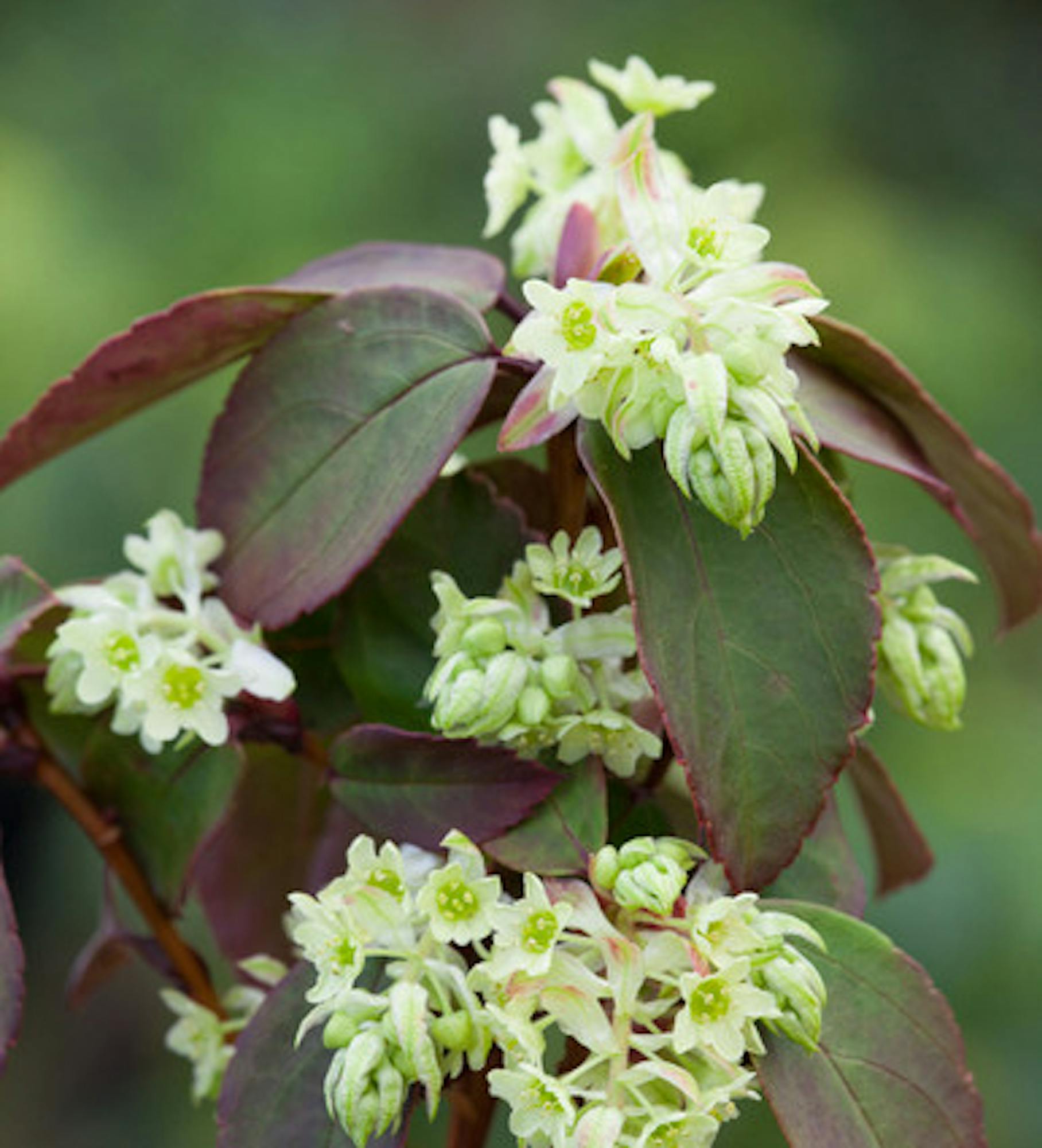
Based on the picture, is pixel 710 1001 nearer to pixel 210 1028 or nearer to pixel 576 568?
pixel 576 568

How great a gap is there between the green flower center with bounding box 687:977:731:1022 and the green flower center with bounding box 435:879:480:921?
0.06 meters

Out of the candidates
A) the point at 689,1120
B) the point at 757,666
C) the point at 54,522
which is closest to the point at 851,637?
the point at 757,666

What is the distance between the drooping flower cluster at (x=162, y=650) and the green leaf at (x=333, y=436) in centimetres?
1

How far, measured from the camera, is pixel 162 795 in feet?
1.90

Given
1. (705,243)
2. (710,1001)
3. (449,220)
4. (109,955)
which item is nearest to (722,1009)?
(710,1001)

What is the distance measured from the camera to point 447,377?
0.51 m

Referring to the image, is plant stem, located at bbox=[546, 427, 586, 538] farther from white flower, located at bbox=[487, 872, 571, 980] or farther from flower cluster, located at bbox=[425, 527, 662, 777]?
white flower, located at bbox=[487, 872, 571, 980]

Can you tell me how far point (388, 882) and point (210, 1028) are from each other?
16 centimetres

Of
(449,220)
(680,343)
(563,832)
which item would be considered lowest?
(449,220)

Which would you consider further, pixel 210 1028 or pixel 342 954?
pixel 210 1028

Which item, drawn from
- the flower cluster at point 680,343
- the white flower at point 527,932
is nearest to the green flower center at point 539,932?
the white flower at point 527,932

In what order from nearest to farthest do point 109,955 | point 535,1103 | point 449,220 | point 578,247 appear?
1. point 535,1103
2. point 578,247
3. point 109,955
4. point 449,220

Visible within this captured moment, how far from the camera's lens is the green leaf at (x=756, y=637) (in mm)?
461

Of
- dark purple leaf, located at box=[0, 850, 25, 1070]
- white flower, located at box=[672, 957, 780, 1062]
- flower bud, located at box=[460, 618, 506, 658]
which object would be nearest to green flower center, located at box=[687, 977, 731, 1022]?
white flower, located at box=[672, 957, 780, 1062]
